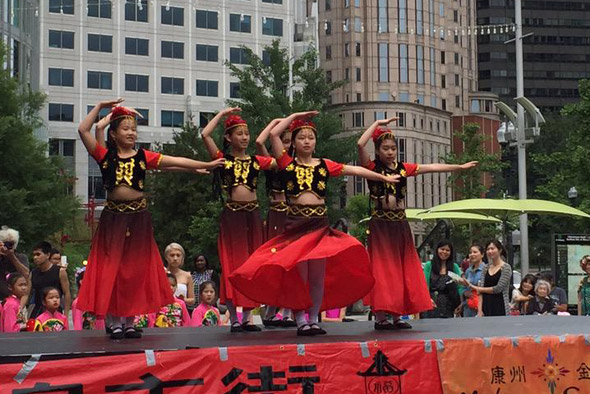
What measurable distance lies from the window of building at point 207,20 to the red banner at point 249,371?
56586 millimetres

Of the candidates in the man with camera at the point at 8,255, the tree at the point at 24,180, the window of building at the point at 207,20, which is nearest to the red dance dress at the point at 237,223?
the man with camera at the point at 8,255

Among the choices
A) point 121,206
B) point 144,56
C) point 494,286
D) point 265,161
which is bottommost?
point 494,286

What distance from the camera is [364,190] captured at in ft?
248

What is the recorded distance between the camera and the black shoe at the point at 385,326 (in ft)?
30.5

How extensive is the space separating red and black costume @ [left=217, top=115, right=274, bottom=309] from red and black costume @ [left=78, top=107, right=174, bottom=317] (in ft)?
3.14

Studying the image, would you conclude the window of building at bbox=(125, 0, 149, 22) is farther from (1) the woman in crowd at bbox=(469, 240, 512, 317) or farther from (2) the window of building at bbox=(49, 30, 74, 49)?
(1) the woman in crowd at bbox=(469, 240, 512, 317)

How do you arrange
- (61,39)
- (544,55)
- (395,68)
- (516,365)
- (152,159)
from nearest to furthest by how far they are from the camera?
(516,365) → (152,159) → (61,39) → (395,68) → (544,55)

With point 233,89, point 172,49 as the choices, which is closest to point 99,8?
point 172,49

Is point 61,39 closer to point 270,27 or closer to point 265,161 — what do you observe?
point 270,27

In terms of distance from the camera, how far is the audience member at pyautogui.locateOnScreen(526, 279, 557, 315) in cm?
1323

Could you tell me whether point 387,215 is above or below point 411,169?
below

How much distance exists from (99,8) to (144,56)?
4095 mm

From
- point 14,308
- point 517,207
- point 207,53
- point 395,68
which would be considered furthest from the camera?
point 395,68

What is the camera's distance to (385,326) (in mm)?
9352
